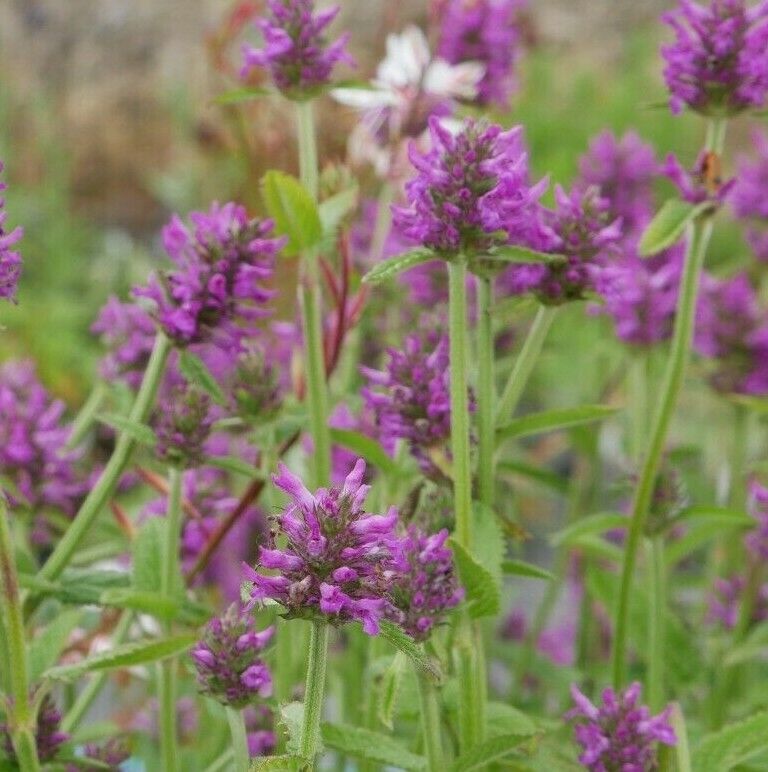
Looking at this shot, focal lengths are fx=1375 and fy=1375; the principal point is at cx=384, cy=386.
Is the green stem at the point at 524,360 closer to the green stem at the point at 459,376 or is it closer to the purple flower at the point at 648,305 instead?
the green stem at the point at 459,376

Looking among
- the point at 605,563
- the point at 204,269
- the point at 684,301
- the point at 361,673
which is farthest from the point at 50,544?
the point at 605,563

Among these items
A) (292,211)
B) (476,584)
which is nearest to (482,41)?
(292,211)

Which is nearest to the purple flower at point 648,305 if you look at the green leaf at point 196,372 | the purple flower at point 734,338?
the purple flower at point 734,338

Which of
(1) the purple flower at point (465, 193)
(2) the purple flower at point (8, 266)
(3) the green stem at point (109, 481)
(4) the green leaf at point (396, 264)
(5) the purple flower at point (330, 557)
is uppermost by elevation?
(1) the purple flower at point (465, 193)

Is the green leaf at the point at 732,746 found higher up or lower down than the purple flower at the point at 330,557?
lower down

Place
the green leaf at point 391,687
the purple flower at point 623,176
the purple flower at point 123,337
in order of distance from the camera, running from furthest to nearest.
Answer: the purple flower at point 623,176 → the purple flower at point 123,337 → the green leaf at point 391,687

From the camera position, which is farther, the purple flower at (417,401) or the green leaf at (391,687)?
the purple flower at (417,401)

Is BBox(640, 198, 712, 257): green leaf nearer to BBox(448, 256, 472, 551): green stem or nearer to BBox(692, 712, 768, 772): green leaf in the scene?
BBox(448, 256, 472, 551): green stem

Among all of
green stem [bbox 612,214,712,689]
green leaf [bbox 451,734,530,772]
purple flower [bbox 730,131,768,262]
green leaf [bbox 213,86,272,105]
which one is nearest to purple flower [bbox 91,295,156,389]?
green leaf [bbox 213,86,272,105]
